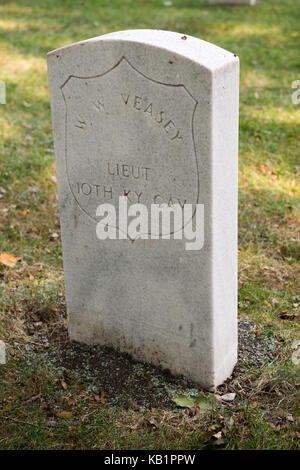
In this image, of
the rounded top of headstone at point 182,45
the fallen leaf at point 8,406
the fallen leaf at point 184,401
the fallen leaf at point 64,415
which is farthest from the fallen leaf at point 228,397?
the rounded top of headstone at point 182,45

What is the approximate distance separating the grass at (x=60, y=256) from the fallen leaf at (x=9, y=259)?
0.13 ft

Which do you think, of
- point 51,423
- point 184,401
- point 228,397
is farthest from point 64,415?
point 228,397

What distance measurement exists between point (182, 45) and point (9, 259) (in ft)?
6.55

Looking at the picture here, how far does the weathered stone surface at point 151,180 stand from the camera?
234 cm

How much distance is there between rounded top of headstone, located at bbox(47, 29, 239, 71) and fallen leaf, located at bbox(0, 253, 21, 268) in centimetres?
165

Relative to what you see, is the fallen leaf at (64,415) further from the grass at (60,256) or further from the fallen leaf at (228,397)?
the fallen leaf at (228,397)

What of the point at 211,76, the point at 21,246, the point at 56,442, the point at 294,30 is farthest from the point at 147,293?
the point at 294,30

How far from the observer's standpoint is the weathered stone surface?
→ 234 cm

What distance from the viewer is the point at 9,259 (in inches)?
150

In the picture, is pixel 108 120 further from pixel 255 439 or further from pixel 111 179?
pixel 255 439

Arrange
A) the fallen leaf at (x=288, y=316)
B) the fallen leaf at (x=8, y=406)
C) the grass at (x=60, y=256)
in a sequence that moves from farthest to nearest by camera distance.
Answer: the fallen leaf at (x=288, y=316)
the fallen leaf at (x=8, y=406)
the grass at (x=60, y=256)

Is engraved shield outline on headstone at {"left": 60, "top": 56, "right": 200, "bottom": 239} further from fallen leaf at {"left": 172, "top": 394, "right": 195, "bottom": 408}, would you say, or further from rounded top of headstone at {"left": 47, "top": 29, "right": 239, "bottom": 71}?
fallen leaf at {"left": 172, "top": 394, "right": 195, "bottom": 408}

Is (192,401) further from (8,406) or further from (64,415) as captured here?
(8,406)

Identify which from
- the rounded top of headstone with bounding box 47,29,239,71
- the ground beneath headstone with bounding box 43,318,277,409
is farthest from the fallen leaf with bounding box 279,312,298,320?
the rounded top of headstone with bounding box 47,29,239,71
